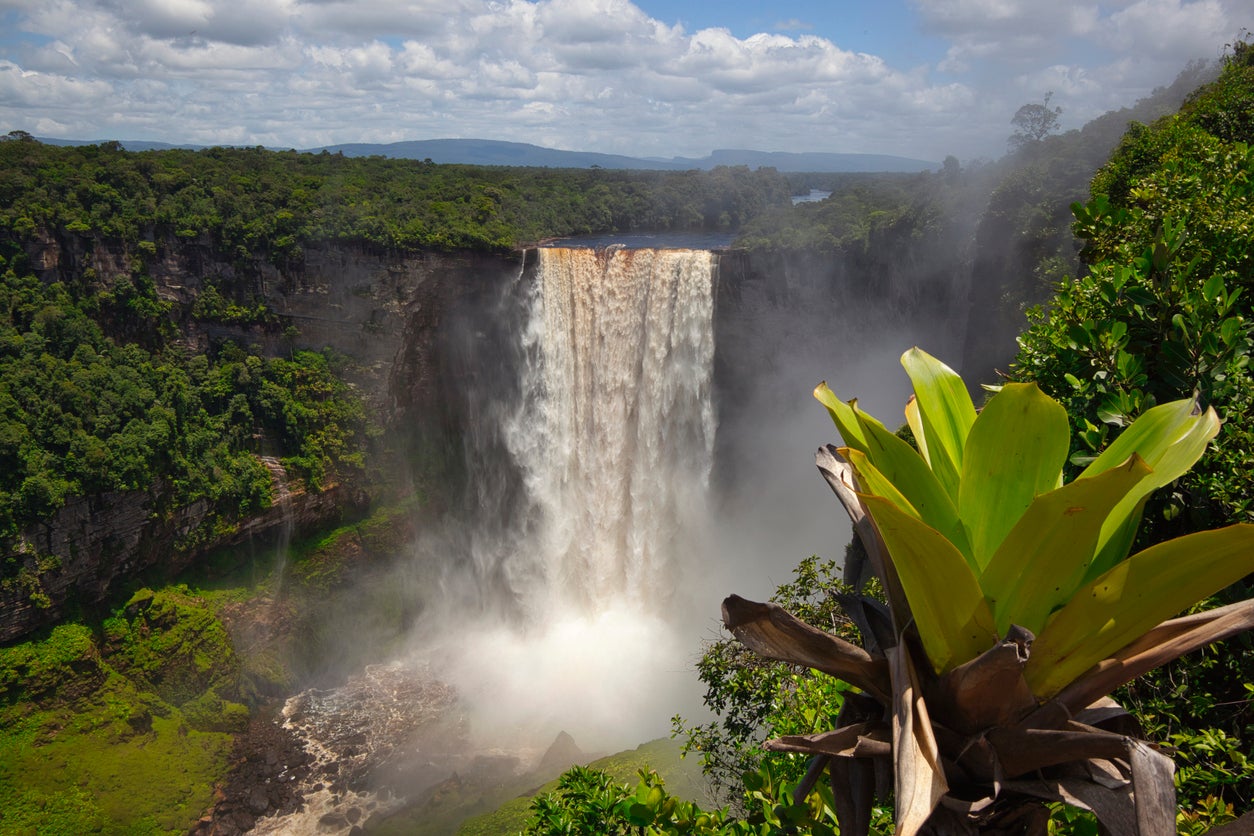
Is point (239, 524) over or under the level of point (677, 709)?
over

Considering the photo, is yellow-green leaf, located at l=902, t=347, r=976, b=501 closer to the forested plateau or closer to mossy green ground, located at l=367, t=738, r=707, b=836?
mossy green ground, located at l=367, t=738, r=707, b=836

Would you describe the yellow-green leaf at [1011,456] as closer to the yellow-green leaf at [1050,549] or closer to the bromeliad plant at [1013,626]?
the bromeliad plant at [1013,626]

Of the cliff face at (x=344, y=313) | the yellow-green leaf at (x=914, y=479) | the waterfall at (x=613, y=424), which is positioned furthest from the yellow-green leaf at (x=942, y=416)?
the cliff face at (x=344, y=313)

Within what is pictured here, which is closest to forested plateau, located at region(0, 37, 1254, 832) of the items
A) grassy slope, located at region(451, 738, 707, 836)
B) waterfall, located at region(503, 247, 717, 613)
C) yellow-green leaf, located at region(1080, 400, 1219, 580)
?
waterfall, located at region(503, 247, 717, 613)

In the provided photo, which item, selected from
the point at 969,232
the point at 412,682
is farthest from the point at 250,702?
the point at 969,232

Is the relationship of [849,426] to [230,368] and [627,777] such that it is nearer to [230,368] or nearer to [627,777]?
[627,777]

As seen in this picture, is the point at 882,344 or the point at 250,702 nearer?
the point at 250,702

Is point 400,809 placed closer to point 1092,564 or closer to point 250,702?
point 250,702

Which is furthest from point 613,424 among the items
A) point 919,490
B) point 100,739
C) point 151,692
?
point 919,490
